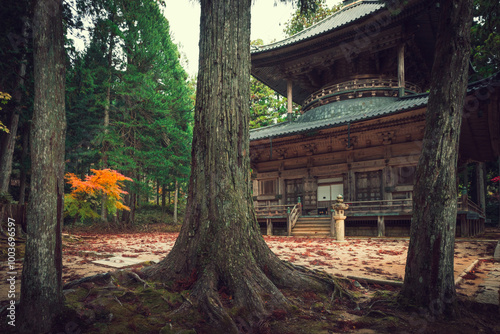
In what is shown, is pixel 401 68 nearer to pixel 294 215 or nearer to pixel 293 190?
pixel 293 190

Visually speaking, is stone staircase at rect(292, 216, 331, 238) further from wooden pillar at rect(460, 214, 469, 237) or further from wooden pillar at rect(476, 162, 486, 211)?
wooden pillar at rect(476, 162, 486, 211)

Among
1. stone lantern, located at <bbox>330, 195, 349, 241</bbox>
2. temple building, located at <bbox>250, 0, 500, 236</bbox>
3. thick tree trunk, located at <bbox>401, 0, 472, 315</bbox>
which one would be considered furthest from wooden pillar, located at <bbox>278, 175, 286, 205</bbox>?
thick tree trunk, located at <bbox>401, 0, 472, 315</bbox>

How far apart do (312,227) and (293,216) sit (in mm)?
1171

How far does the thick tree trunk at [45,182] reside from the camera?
2.32 metres

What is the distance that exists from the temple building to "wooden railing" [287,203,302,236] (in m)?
0.05

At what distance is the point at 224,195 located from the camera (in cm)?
331

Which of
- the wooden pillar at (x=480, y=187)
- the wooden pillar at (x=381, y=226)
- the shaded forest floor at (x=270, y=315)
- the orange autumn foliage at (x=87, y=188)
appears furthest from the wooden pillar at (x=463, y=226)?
the orange autumn foliage at (x=87, y=188)

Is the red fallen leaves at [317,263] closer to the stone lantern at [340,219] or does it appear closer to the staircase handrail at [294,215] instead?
the stone lantern at [340,219]

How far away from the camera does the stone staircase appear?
43.1ft

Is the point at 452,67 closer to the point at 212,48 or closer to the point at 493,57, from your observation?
the point at 212,48

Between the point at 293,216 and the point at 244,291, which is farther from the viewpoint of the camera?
the point at 293,216

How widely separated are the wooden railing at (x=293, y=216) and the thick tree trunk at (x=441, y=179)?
36.4 feet

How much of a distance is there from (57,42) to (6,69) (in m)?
8.45

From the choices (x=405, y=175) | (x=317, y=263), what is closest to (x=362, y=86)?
(x=405, y=175)
